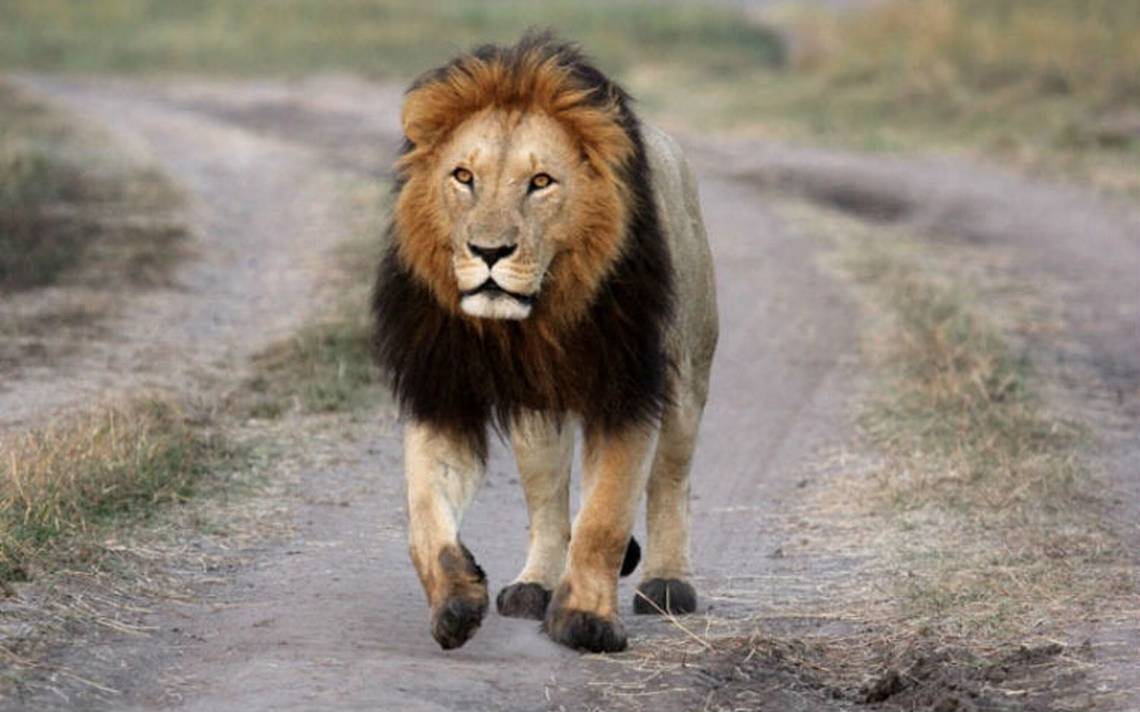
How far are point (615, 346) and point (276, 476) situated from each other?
6.95 ft

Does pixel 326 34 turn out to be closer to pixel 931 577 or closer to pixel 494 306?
pixel 931 577

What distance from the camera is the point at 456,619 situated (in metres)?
4.41

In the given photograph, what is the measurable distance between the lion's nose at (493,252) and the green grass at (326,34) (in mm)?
18965

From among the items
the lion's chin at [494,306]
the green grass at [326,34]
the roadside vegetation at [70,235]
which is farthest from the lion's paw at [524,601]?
the green grass at [326,34]

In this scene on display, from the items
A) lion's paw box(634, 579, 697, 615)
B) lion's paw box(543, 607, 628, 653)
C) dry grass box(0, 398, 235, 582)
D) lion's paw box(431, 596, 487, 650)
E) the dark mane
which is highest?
the dark mane

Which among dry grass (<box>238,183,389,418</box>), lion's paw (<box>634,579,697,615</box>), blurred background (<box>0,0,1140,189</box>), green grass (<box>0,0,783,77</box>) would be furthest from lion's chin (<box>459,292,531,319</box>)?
green grass (<box>0,0,783,77</box>)

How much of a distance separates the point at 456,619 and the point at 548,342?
60 cm

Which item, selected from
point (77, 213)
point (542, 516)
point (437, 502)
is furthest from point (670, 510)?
point (77, 213)

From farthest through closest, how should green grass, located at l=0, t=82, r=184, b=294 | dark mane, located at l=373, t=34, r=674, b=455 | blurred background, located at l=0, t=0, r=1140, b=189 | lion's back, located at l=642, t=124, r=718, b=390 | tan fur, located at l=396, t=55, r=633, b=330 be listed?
blurred background, located at l=0, t=0, r=1140, b=189 < green grass, located at l=0, t=82, r=184, b=294 < lion's back, located at l=642, t=124, r=718, b=390 < dark mane, located at l=373, t=34, r=674, b=455 < tan fur, located at l=396, t=55, r=633, b=330

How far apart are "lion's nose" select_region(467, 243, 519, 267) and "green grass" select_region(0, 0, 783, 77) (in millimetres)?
18965

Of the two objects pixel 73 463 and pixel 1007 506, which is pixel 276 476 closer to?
pixel 73 463

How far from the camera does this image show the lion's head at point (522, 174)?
447cm

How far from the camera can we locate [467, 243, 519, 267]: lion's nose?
4.38 metres

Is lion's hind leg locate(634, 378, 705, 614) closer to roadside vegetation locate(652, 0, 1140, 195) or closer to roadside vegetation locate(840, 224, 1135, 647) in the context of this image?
roadside vegetation locate(840, 224, 1135, 647)
